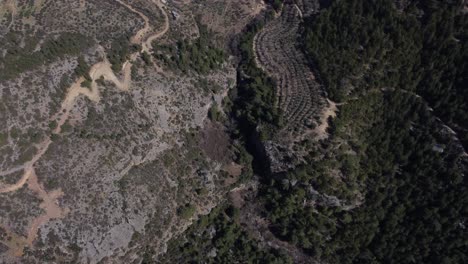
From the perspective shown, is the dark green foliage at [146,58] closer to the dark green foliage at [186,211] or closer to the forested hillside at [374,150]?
the forested hillside at [374,150]

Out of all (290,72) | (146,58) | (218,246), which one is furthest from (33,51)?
(290,72)

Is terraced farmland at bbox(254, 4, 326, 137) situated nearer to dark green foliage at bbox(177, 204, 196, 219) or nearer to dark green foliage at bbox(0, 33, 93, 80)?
dark green foliage at bbox(177, 204, 196, 219)

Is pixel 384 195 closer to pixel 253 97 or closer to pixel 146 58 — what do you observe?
pixel 253 97

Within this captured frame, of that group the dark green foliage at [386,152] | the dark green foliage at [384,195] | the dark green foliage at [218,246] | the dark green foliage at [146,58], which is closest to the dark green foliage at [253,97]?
the dark green foliage at [386,152]

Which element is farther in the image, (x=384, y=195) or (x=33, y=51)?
(x=384, y=195)

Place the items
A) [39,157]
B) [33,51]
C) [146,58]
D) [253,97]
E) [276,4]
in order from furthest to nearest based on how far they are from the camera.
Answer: [276,4] → [253,97] → [146,58] → [33,51] → [39,157]

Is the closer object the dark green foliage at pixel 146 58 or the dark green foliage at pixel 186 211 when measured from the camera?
the dark green foliage at pixel 186 211

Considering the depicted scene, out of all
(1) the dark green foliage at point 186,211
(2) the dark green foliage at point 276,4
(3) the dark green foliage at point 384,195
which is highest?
(2) the dark green foliage at point 276,4
